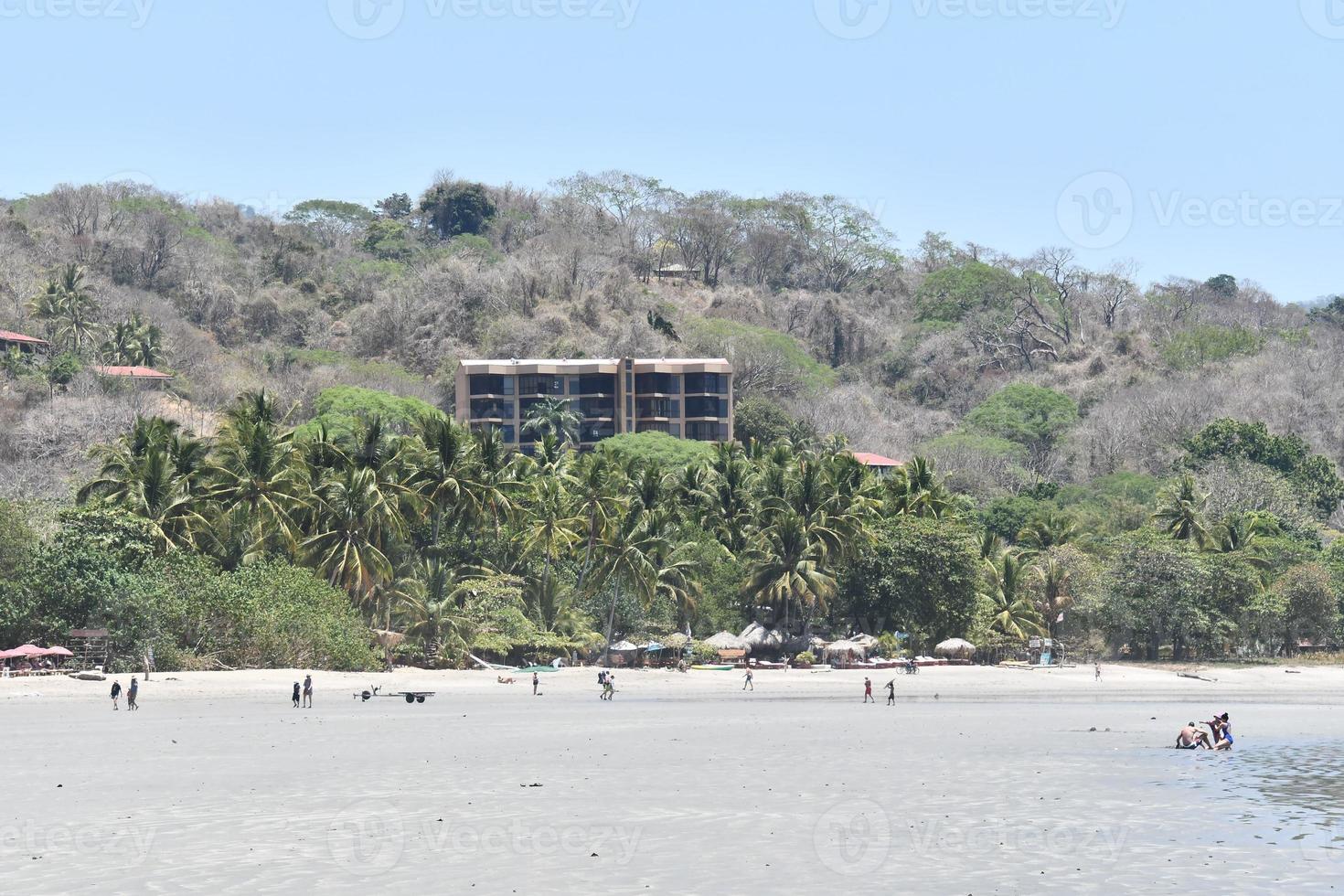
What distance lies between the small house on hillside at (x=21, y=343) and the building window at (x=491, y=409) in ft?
122

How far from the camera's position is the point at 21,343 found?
129750 mm

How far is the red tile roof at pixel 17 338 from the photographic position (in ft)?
423

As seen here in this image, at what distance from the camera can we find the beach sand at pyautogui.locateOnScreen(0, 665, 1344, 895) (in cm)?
2348

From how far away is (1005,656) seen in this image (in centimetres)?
7750

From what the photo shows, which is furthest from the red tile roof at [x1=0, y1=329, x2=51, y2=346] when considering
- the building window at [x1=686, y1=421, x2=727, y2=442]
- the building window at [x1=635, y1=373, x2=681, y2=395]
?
the building window at [x1=686, y1=421, x2=727, y2=442]

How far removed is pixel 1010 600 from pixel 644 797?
170 feet

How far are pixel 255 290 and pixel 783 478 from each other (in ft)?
375

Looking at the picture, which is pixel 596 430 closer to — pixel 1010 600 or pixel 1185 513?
pixel 1010 600

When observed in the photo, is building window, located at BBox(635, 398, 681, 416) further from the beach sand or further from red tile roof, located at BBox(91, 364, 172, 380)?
the beach sand

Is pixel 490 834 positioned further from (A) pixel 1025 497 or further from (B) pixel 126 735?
(A) pixel 1025 497

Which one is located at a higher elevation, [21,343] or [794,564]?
[21,343]

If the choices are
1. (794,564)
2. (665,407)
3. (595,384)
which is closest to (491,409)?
(595,384)

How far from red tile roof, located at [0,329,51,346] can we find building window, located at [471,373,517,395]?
122 feet

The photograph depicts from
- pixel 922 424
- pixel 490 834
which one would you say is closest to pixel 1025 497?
pixel 922 424
